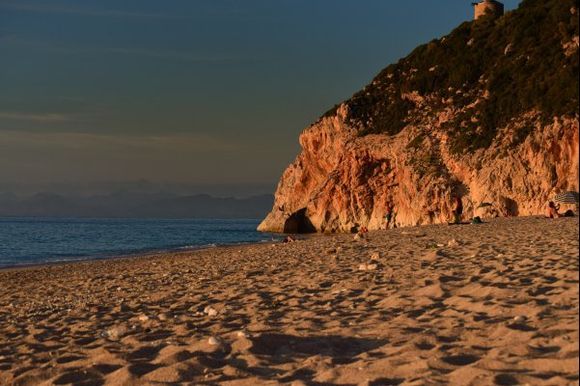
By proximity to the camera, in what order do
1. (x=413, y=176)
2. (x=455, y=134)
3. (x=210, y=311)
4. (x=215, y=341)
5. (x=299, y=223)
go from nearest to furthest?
(x=215, y=341), (x=210, y=311), (x=455, y=134), (x=413, y=176), (x=299, y=223)

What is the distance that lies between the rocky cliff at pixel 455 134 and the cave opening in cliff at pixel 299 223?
0.36ft

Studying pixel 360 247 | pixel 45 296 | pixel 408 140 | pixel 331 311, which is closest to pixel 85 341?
pixel 331 311

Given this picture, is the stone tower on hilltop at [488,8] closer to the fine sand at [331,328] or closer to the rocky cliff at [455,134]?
the rocky cliff at [455,134]

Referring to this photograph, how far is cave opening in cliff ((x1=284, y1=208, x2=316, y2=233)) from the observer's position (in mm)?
56812

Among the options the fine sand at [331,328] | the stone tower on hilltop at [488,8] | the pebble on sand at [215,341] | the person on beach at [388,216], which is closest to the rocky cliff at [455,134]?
the person on beach at [388,216]

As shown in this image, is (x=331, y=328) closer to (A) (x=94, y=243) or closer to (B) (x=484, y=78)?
(B) (x=484, y=78)

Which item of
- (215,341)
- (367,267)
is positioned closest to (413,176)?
(367,267)

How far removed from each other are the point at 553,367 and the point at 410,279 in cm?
553

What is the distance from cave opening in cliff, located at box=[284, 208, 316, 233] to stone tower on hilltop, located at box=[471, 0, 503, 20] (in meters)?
23.6

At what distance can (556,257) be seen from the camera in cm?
1047

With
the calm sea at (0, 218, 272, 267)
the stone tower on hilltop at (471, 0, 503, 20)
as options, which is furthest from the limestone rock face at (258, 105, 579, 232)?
the stone tower on hilltop at (471, 0, 503, 20)

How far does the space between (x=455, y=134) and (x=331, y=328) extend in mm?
39070

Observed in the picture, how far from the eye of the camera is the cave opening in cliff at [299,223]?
56812 millimetres

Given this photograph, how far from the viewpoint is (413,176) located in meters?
44.9
